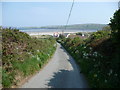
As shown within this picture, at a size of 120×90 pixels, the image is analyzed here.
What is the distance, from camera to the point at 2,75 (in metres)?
9.41

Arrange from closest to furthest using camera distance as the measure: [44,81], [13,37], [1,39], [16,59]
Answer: [44,81]
[16,59]
[1,39]
[13,37]

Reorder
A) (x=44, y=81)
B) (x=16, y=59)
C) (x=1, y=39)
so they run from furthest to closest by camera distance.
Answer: (x=1, y=39) < (x=16, y=59) < (x=44, y=81)

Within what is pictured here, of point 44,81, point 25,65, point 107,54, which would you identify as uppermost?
point 107,54

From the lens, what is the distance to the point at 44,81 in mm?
10836

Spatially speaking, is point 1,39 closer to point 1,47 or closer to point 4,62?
point 1,47

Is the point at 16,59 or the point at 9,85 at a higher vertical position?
the point at 16,59

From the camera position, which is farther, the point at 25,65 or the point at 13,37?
the point at 13,37

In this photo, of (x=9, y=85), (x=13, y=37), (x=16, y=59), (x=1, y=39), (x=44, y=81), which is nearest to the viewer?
(x=9, y=85)

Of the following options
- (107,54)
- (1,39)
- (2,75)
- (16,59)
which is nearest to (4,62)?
(16,59)

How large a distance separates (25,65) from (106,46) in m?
4.91

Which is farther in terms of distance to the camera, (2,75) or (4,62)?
(4,62)

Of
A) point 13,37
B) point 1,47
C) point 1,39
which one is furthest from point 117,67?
point 13,37

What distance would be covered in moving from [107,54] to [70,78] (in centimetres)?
245

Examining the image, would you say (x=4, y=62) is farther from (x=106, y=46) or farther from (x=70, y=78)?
(x=106, y=46)
